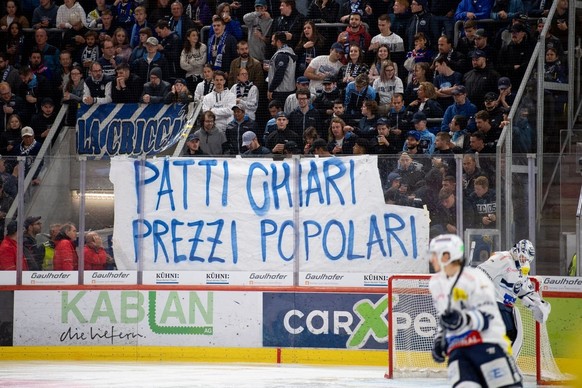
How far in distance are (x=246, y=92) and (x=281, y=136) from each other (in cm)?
140

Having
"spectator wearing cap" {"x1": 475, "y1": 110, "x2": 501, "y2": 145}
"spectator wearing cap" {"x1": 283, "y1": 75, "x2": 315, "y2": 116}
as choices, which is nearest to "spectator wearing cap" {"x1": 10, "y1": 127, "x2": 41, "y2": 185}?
"spectator wearing cap" {"x1": 283, "y1": 75, "x2": 315, "y2": 116}

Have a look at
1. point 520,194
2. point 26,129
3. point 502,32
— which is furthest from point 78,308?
A: point 502,32

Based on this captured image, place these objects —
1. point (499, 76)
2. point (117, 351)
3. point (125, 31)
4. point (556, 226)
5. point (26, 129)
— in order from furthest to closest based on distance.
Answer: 1. point (125, 31)
2. point (26, 129)
3. point (499, 76)
4. point (117, 351)
5. point (556, 226)

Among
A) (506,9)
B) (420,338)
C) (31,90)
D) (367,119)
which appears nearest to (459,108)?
(367,119)

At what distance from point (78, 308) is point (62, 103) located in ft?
15.4

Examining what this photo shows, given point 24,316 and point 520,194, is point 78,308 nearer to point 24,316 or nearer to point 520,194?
point 24,316

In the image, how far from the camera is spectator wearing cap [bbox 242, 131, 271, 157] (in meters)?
16.3

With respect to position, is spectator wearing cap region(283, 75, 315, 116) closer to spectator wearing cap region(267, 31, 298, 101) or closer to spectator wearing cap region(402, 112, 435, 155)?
spectator wearing cap region(267, 31, 298, 101)

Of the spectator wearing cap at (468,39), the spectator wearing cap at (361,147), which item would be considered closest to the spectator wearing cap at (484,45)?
the spectator wearing cap at (468,39)

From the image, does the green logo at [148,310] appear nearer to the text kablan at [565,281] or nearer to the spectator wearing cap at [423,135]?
the spectator wearing cap at [423,135]

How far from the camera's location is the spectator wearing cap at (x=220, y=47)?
18391 millimetres

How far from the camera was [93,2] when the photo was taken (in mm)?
20594

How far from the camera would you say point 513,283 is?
12516 mm

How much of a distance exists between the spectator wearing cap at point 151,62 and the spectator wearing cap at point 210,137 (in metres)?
2.17
